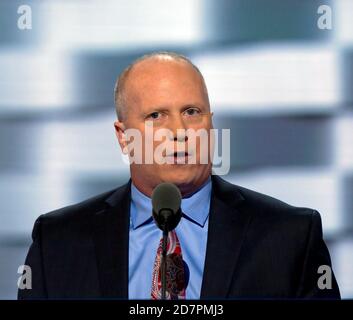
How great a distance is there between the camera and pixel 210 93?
2779 mm

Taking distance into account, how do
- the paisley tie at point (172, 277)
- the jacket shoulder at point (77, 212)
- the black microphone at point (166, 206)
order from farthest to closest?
the jacket shoulder at point (77, 212), the paisley tie at point (172, 277), the black microphone at point (166, 206)

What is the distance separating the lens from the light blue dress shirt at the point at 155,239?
2.70 meters

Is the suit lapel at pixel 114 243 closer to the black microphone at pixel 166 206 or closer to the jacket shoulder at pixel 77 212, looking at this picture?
the jacket shoulder at pixel 77 212

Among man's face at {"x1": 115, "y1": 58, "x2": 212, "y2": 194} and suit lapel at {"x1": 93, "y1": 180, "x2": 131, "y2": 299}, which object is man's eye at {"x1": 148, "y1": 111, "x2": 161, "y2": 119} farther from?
suit lapel at {"x1": 93, "y1": 180, "x2": 131, "y2": 299}

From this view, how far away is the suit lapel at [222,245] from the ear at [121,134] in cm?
31

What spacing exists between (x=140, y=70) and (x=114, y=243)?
20.0 inches

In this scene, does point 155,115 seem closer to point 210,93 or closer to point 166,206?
point 210,93

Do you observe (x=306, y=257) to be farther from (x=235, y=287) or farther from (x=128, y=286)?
(x=128, y=286)

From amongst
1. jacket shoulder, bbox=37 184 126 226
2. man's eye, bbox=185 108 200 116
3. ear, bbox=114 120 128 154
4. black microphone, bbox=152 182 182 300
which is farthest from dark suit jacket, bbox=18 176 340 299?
black microphone, bbox=152 182 182 300

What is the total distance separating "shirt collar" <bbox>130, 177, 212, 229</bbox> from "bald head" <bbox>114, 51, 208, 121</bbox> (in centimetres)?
25

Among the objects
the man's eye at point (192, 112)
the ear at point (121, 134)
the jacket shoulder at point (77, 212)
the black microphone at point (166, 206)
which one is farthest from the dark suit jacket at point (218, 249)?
the black microphone at point (166, 206)
